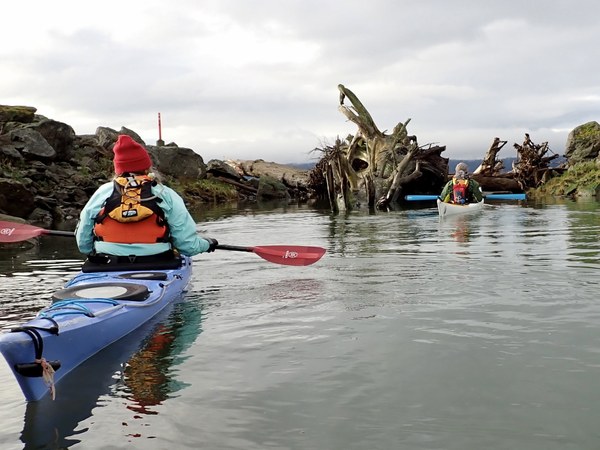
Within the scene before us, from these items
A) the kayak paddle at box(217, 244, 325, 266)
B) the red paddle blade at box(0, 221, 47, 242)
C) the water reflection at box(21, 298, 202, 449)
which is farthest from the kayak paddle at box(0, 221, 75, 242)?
the water reflection at box(21, 298, 202, 449)

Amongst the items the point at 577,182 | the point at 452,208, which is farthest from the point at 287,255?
the point at 577,182

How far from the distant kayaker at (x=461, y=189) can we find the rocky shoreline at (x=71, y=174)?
30.2ft

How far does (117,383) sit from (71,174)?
79.1ft

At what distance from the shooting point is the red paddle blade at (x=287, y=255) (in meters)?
8.48

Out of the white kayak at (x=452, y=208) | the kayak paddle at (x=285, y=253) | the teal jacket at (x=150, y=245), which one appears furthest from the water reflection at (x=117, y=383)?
the white kayak at (x=452, y=208)

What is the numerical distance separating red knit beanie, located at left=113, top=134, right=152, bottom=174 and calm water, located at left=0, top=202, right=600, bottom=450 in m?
1.58

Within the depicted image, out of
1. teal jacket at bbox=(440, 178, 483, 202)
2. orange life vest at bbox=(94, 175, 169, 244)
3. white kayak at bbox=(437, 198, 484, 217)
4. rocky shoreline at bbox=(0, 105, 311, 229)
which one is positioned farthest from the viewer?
rocky shoreline at bbox=(0, 105, 311, 229)

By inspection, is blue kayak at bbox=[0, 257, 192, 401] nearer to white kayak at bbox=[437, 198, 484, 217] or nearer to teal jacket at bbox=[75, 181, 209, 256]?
teal jacket at bbox=[75, 181, 209, 256]

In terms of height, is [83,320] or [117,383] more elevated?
[83,320]

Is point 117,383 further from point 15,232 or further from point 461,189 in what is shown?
point 461,189

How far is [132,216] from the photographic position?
625cm

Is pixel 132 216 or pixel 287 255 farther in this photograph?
pixel 287 255

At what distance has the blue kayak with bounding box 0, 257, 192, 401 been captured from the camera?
3783 mm

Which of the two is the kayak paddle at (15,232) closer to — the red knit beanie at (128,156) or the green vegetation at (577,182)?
the red knit beanie at (128,156)
